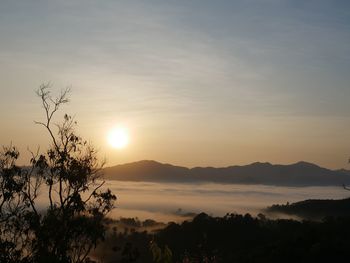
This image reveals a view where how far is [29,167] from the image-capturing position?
27.5 metres

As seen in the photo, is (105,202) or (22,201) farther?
(105,202)

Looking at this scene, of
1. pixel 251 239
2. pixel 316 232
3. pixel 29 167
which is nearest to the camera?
pixel 29 167

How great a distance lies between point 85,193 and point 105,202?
5.11 ft

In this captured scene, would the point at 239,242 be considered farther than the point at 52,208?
Yes

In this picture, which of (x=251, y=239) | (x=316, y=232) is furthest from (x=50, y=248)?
(x=251, y=239)

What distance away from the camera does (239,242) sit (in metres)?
131

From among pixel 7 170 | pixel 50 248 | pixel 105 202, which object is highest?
pixel 7 170

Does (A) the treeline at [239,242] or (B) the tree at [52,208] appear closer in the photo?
(B) the tree at [52,208]

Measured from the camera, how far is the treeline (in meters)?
43.1

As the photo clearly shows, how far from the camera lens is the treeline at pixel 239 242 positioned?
4314cm

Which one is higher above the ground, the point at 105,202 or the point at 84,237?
the point at 105,202

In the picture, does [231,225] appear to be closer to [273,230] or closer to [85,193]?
[273,230]

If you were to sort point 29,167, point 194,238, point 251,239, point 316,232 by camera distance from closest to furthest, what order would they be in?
point 29,167 → point 316,232 → point 251,239 → point 194,238

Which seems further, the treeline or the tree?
the treeline
